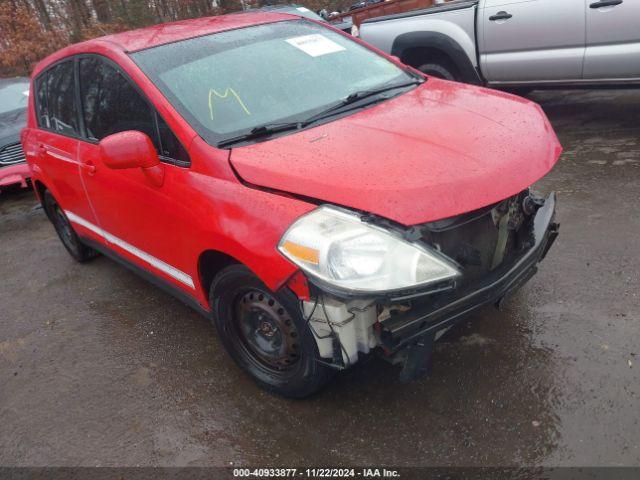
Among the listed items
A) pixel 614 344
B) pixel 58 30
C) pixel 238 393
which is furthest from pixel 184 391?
pixel 58 30

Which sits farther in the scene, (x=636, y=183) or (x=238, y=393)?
(x=636, y=183)

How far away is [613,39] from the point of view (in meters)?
5.18

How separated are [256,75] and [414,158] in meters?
1.19

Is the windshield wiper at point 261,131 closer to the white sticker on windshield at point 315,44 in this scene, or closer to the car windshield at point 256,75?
the car windshield at point 256,75

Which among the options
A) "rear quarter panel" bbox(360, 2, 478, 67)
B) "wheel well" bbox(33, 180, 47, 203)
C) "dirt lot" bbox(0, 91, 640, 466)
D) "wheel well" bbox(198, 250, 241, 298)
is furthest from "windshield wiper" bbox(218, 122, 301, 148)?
"rear quarter panel" bbox(360, 2, 478, 67)

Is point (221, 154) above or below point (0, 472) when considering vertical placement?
above

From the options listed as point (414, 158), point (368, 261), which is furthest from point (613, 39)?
point (368, 261)

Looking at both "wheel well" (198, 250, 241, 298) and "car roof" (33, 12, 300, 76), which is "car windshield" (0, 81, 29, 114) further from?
"wheel well" (198, 250, 241, 298)

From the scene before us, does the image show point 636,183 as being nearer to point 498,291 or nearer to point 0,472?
point 498,291

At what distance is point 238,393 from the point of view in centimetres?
305

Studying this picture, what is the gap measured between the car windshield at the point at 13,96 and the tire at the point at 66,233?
368cm

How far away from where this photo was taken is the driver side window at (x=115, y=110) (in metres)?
2.95

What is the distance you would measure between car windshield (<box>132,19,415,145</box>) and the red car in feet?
0.04

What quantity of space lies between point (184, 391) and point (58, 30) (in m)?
18.5
